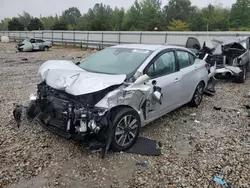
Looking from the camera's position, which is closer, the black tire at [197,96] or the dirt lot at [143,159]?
the dirt lot at [143,159]

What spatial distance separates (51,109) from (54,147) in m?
0.63

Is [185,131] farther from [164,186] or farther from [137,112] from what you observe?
[164,186]

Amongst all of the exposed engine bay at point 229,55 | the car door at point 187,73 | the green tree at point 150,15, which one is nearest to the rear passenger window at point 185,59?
the car door at point 187,73

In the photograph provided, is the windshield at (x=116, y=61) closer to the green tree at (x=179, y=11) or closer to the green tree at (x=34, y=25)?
the green tree at (x=34, y=25)

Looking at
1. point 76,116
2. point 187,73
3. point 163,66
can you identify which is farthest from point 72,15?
point 76,116

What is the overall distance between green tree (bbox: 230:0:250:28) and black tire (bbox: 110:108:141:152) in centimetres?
5542

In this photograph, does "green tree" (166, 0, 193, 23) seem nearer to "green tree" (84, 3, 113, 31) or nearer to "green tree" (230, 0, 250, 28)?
"green tree" (230, 0, 250, 28)

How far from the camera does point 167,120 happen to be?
489 centimetres

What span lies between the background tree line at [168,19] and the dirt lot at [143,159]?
3827cm

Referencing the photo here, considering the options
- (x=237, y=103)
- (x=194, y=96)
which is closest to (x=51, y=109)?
(x=194, y=96)

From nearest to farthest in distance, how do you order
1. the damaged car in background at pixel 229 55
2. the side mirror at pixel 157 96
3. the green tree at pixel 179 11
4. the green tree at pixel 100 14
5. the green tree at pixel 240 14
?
the side mirror at pixel 157 96, the damaged car in background at pixel 229 55, the green tree at pixel 240 14, the green tree at pixel 179 11, the green tree at pixel 100 14

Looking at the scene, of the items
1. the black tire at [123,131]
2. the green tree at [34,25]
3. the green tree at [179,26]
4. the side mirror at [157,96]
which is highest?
the green tree at [179,26]

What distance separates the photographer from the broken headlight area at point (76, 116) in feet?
10.5

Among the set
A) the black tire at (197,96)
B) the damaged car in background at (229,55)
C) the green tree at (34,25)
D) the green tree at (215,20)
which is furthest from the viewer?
the green tree at (215,20)
